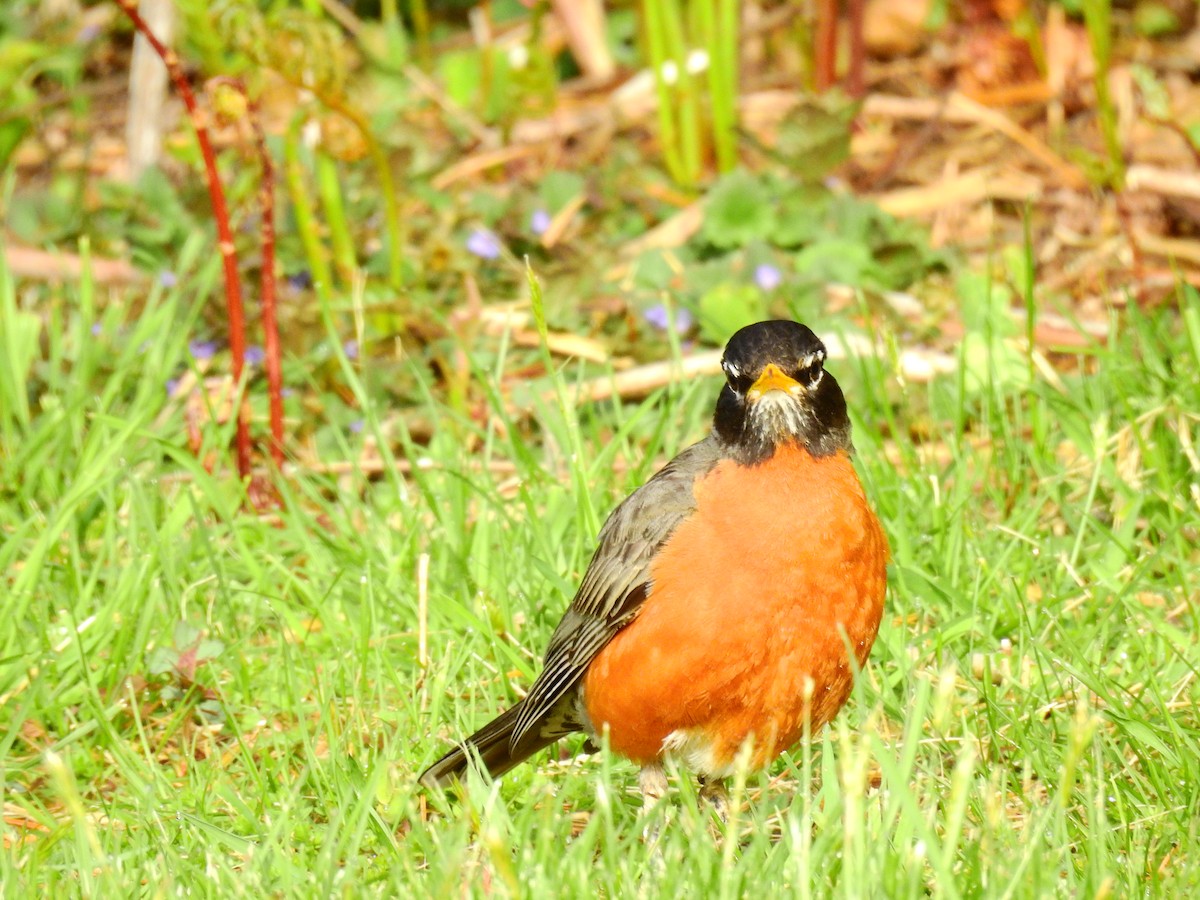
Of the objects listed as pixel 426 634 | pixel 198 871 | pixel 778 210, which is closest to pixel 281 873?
pixel 198 871

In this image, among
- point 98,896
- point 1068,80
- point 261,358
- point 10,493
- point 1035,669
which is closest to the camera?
point 98,896

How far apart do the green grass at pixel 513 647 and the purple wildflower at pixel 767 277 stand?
460mm

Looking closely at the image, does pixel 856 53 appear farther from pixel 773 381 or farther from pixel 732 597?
pixel 732 597

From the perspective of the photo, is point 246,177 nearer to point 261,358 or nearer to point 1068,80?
point 261,358

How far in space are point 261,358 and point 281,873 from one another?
3187mm

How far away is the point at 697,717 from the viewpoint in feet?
11.9

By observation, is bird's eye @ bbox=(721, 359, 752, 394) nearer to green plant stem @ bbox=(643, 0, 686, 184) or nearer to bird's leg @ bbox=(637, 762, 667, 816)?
bird's leg @ bbox=(637, 762, 667, 816)

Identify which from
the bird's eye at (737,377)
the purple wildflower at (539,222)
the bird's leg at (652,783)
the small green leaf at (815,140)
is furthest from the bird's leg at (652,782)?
the small green leaf at (815,140)

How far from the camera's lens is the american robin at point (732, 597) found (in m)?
3.53

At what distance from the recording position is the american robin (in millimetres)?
3527

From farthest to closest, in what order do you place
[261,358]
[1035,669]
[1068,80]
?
[1068,80] < [261,358] < [1035,669]

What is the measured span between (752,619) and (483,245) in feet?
10.8

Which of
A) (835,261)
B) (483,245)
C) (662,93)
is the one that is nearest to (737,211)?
(835,261)

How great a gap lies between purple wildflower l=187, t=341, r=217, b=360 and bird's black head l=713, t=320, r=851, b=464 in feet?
9.44
